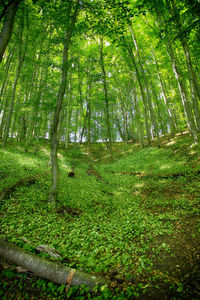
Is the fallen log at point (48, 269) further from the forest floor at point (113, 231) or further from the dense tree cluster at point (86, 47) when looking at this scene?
the dense tree cluster at point (86, 47)

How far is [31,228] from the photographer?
14.8 feet

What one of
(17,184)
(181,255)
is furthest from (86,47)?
(181,255)

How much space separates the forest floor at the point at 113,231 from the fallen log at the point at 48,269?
11 cm

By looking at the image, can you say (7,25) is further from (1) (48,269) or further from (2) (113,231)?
(2) (113,231)

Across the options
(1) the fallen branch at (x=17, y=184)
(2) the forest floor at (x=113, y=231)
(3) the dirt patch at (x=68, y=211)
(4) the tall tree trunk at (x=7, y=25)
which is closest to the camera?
(2) the forest floor at (x=113, y=231)

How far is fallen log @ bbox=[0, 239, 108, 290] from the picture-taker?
2727 mm

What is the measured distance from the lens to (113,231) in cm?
475

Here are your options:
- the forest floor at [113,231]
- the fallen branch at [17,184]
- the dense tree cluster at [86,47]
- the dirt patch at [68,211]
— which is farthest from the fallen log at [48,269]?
the fallen branch at [17,184]

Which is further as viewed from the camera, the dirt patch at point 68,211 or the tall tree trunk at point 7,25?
the dirt patch at point 68,211

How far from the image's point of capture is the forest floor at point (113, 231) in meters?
2.68

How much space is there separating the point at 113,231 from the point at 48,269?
236 centimetres

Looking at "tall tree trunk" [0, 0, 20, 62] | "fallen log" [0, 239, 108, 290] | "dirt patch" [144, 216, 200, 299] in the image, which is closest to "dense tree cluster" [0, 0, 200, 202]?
"tall tree trunk" [0, 0, 20, 62]

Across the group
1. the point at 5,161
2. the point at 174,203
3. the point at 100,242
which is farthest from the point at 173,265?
the point at 5,161

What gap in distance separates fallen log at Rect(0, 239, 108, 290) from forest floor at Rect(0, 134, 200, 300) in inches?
4.2
